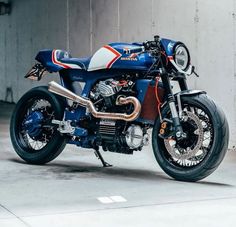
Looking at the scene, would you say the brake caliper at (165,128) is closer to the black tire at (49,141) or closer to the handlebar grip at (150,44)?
the handlebar grip at (150,44)

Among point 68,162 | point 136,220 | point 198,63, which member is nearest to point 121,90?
point 68,162

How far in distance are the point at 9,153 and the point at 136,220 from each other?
10.1ft

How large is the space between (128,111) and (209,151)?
82 cm

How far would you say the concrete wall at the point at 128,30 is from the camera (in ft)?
22.4

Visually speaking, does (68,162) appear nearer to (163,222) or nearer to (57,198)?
(57,198)

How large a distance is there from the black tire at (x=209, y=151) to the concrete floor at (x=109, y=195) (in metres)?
0.08

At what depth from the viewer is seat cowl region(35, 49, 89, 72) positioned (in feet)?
18.2

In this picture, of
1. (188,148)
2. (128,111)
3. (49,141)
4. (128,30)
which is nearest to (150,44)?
(128,111)

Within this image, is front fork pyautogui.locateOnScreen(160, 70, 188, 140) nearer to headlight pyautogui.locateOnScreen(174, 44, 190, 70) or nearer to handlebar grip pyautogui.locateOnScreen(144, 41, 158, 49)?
headlight pyautogui.locateOnScreen(174, 44, 190, 70)

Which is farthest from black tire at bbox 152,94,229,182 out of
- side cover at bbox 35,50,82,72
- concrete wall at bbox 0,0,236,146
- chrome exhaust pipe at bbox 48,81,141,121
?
concrete wall at bbox 0,0,236,146

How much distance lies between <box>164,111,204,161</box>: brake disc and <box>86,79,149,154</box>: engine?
24 centimetres

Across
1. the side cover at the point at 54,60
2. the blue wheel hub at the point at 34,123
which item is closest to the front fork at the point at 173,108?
the side cover at the point at 54,60

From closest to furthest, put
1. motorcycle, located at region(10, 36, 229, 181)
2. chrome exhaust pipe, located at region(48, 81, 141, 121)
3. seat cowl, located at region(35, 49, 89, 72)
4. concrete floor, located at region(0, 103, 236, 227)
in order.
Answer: concrete floor, located at region(0, 103, 236, 227) < motorcycle, located at region(10, 36, 229, 181) < chrome exhaust pipe, located at region(48, 81, 141, 121) < seat cowl, located at region(35, 49, 89, 72)

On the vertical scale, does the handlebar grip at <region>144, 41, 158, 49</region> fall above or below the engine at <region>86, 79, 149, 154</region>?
above
